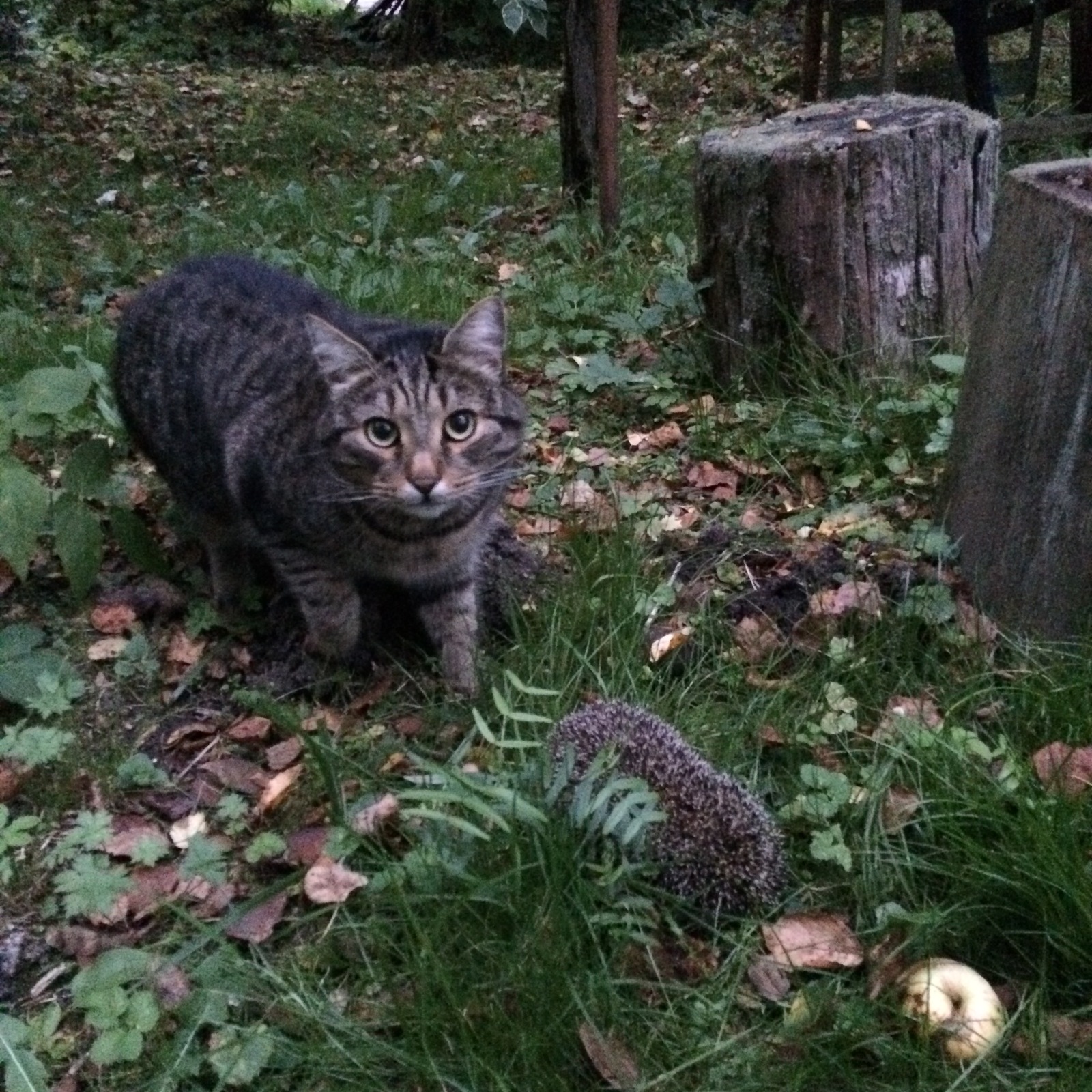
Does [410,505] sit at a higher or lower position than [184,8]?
lower

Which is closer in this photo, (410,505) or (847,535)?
(410,505)

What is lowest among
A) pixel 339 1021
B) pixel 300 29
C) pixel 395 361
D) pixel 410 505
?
pixel 339 1021

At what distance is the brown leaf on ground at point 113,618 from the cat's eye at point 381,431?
3.15 ft

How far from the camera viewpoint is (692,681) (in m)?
2.58

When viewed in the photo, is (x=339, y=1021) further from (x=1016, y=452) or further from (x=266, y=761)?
(x=1016, y=452)

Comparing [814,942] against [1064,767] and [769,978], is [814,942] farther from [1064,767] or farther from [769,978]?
[1064,767]

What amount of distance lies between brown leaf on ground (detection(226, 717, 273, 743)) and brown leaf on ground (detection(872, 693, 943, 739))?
A: 52.7 inches

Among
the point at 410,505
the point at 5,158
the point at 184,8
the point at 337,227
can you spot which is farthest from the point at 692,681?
the point at 184,8

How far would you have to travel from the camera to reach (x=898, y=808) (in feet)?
7.05

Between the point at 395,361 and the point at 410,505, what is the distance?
0.32 metres

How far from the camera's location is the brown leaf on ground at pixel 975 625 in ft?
8.40

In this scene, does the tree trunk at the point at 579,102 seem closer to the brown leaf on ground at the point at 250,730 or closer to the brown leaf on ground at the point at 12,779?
the brown leaf on ground at the point at 250,730

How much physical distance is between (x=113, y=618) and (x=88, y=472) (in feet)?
1.27

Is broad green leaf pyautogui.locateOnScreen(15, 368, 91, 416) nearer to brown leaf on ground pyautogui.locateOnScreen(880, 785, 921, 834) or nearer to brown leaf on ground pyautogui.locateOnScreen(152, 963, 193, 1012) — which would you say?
brown leaf on ground pyautogui.locateOnScreen(152, 963, 193, 1012)
